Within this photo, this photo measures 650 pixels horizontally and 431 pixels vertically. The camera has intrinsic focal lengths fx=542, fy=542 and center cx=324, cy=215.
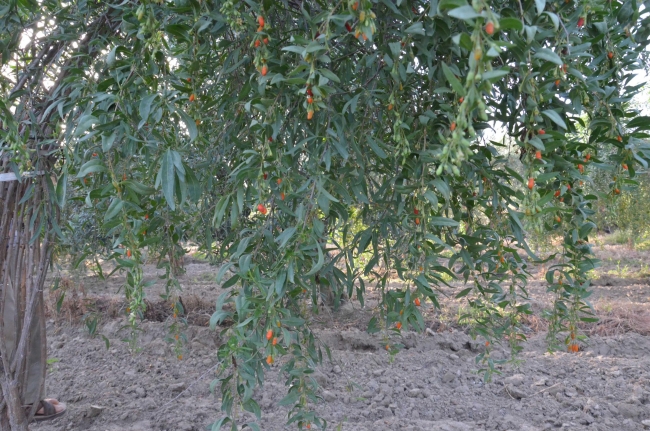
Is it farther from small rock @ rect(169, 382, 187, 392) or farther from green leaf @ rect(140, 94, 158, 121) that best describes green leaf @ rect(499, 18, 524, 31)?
small rock @ rect(169, 382, 187, 392)

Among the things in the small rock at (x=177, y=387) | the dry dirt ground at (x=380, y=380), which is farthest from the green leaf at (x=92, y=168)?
the small rock at (x=177, y=387)

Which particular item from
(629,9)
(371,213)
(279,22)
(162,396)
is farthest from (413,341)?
(629,9)

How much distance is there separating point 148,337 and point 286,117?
128 inches

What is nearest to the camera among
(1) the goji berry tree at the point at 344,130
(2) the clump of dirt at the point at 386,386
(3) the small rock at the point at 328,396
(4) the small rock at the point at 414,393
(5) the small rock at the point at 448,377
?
(1) the goji berry tree at the point at 344,130

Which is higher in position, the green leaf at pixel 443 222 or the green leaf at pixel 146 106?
the green leaf at pixel 146 106

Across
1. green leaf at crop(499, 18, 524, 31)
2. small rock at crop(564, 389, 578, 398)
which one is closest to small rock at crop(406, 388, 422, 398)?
small rock at crop(564, 389, 578, 398)

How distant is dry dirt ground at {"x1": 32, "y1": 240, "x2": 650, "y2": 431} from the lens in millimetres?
2982

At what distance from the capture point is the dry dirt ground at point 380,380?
298cm

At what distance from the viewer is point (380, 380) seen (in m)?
3.61

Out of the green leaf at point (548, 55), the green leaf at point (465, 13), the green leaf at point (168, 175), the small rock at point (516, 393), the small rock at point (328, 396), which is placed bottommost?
the small rock at point (328, 396)

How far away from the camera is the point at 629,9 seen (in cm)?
120

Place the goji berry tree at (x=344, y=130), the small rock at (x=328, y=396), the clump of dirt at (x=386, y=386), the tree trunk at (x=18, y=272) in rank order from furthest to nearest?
the small rock at (x=328, y=396) < the clump of dirt at (x=386, y=386) < the tree trunk at (x=18, y=272) < the goji berry tree at (x=344, y=130)

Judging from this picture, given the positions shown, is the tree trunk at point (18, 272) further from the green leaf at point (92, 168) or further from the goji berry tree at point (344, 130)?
the green leaf at point (92, 168)

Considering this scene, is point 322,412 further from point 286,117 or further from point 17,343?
point 286,117
